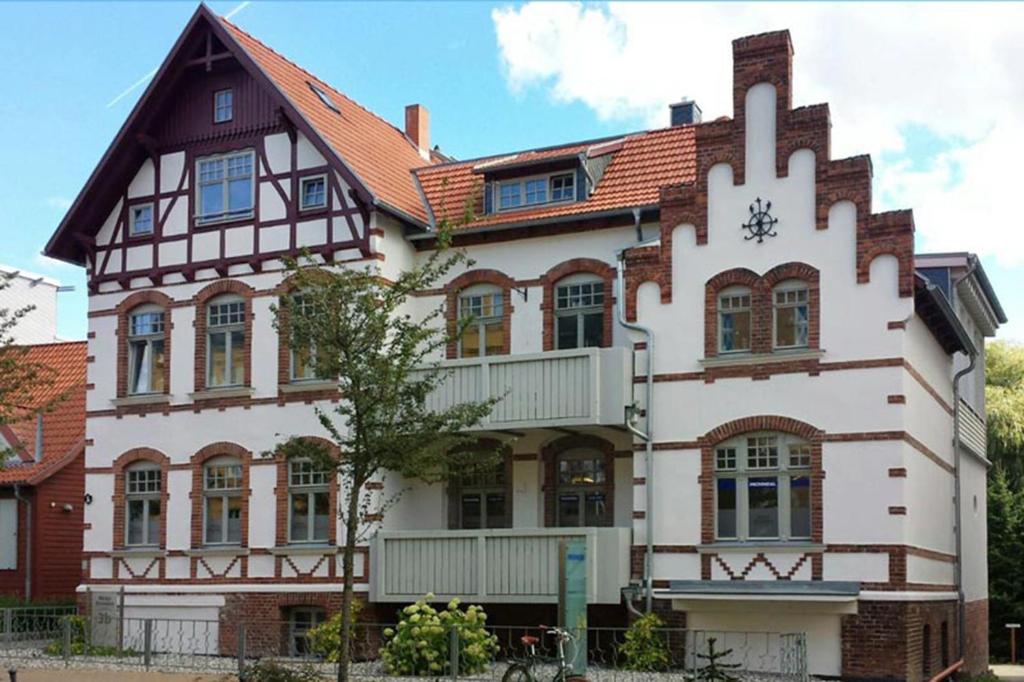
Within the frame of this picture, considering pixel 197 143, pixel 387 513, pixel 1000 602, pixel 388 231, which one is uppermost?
pixel 197 143

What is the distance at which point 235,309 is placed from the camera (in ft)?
95.1

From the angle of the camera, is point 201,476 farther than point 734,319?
Yes

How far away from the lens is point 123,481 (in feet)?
97.8

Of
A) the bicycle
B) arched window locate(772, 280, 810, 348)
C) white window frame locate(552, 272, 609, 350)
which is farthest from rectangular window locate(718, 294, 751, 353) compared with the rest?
the bicycle

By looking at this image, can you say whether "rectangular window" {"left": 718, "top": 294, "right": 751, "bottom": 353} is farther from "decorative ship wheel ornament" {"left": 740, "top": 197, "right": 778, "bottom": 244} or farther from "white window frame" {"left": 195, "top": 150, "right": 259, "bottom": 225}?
"white window frame" {"left": 195, "top": 150, "right": 259, "bottom": 225}

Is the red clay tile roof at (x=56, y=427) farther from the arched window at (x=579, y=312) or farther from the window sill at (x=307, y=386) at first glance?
the arched window at (x=579, y=312)

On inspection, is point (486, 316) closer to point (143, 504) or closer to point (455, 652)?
point (455, 652)

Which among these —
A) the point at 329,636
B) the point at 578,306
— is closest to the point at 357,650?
the point at 329,636

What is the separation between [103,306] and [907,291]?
53.2 ft

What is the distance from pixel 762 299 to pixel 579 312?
3920 millimetres

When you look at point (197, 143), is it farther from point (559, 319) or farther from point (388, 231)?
point (559, 319)

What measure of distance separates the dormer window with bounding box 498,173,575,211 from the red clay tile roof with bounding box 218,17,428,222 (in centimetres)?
165

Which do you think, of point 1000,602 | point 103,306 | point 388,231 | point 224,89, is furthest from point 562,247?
point 1000,602

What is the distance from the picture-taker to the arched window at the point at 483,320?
2770 centimetres
